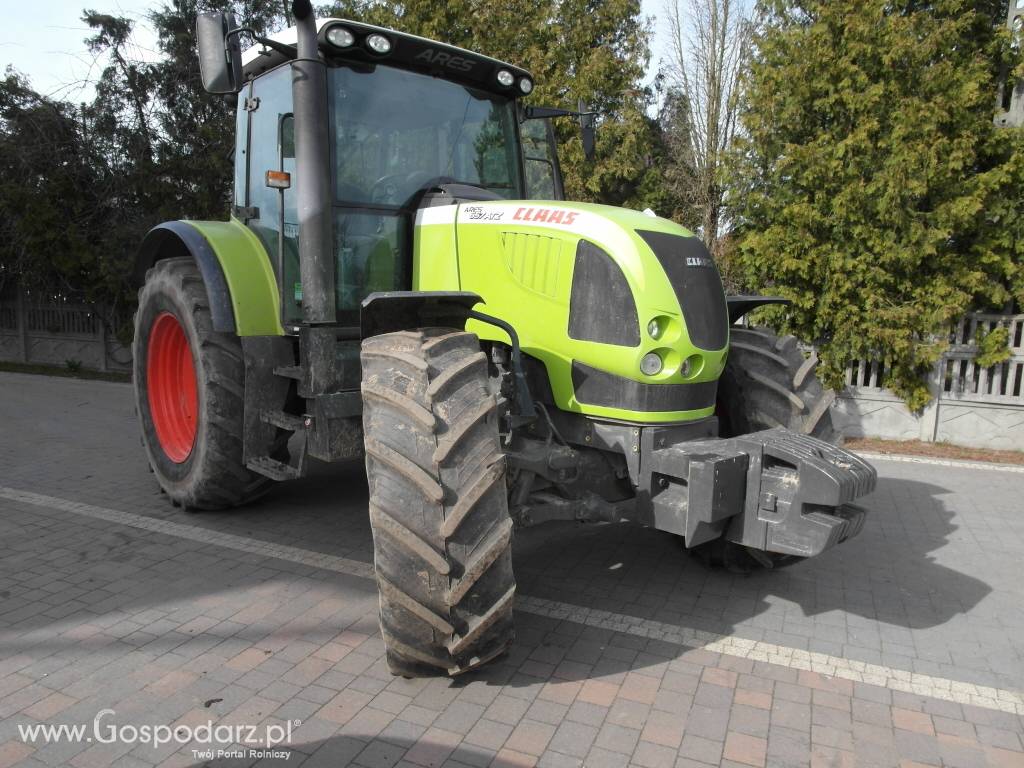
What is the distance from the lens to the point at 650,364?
337cm

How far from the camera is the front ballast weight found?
2.98m

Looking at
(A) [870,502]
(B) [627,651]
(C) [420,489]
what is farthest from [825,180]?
(C) [420,489]

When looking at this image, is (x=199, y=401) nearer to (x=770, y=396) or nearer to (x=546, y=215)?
(x=546, y=215)

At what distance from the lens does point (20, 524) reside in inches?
199

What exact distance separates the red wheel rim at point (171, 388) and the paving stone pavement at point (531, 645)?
0.50 meters

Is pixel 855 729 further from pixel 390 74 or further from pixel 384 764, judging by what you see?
pixel 390 74

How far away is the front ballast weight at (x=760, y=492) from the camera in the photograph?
9.77 ft

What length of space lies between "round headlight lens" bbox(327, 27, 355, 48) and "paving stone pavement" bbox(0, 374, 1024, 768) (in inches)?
113

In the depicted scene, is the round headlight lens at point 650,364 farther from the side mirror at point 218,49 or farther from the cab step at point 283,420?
the side mirror at point 218,49

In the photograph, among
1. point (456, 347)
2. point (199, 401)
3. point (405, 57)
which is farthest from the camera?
point (199, 401)

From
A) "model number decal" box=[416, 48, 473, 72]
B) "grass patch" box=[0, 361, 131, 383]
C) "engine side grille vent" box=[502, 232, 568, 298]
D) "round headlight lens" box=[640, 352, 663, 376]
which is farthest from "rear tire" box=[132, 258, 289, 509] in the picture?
"grass patch" box=[0, 361, 131, 383]

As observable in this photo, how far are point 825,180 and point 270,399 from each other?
6.29m

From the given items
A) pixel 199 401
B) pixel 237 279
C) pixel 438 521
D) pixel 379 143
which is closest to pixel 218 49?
pixel 379 143

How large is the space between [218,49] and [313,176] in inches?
27.8
